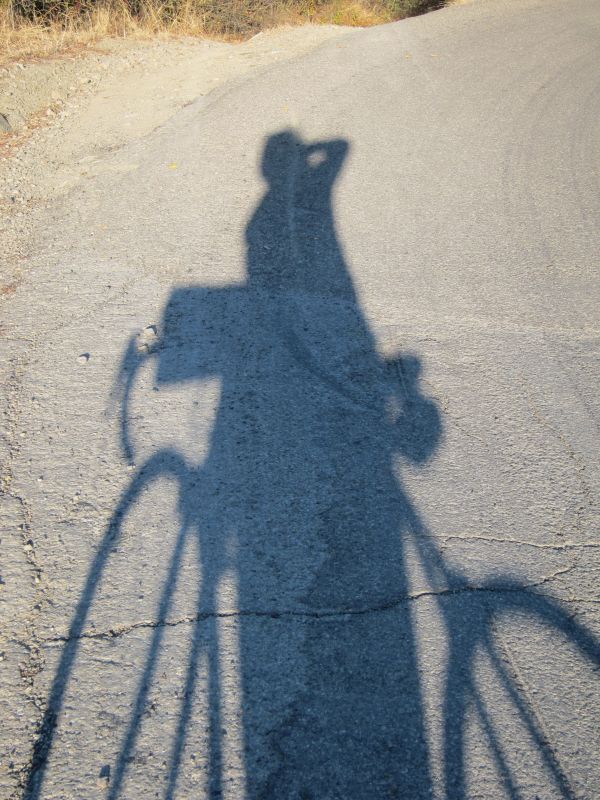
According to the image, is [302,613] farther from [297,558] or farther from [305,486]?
[305,486]

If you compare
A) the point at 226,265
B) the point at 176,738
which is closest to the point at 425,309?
the point at 226,265

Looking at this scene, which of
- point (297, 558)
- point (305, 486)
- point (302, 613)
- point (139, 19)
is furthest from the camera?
point (139, 19)

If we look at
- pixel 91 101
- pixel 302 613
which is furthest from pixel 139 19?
pixel 302 613

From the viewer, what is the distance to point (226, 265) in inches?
217

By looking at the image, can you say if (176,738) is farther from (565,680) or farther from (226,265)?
(226,265)

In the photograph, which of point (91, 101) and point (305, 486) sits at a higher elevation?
point (91, 101)

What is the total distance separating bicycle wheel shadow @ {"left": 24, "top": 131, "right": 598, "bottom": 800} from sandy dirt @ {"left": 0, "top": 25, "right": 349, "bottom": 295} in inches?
79.1

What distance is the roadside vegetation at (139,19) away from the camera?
1043 cm

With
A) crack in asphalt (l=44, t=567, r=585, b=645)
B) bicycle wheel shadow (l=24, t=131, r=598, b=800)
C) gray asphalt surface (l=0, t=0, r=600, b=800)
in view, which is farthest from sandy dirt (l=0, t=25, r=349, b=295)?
crack in asphalt (l=44, t=567, r=585, b=645)

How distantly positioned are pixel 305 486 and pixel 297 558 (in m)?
0.46

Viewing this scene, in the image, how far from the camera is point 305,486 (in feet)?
12.0

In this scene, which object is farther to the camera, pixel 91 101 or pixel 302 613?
pixel 91 101

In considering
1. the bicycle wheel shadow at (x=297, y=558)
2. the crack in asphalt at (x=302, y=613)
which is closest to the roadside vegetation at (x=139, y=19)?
the bicycle wheel shadow at (x=297, y=558)

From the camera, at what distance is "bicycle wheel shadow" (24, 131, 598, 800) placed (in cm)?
261
